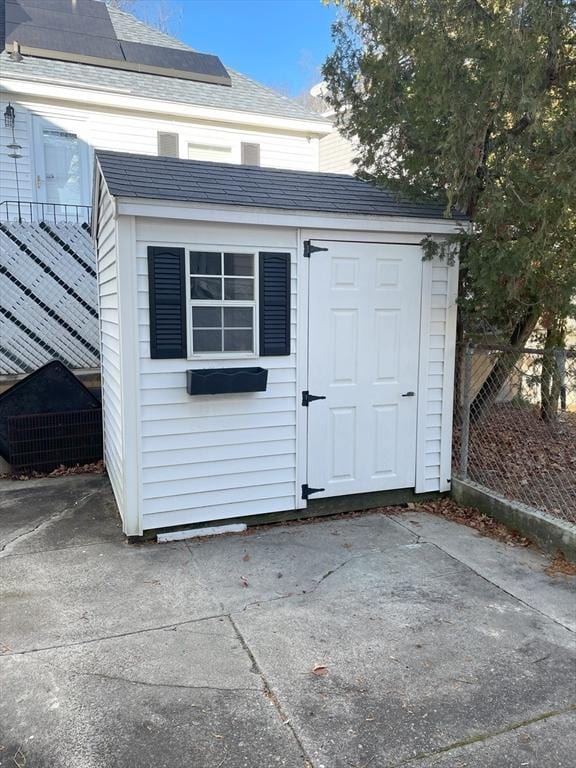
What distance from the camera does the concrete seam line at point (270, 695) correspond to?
221 centimetres

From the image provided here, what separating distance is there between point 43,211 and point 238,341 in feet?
21.8

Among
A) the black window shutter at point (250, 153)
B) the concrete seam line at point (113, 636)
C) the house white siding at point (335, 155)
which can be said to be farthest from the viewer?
the house white siding at point (335, 155)

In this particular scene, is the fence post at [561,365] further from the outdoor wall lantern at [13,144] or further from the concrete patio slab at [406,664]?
the outdoor wall lantern at [13,144]

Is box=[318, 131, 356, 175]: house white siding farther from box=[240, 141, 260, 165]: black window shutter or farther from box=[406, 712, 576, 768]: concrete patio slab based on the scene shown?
box=[406, 712, 576, 768]: concrete patio slab

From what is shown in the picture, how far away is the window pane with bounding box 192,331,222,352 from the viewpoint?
4.18 meters

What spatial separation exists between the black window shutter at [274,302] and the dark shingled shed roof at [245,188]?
401 millimetres

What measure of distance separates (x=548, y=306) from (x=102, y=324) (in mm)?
4099

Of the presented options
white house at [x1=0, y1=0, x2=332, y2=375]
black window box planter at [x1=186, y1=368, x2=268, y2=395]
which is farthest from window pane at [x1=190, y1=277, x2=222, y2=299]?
white house at [x1=0, y1=0, x2=332, y2=375]

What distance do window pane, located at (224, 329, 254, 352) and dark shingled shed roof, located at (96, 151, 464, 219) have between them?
3.03ft

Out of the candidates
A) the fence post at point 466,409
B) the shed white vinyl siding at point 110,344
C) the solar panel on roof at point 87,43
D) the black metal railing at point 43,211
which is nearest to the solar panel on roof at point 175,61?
the solar panel on roof at point 87,43

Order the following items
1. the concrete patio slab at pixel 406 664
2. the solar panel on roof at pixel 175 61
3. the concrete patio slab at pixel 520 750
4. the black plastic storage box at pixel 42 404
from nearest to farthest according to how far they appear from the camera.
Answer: the concrete patio slab at pixel 520 750, the concrete patio slab at pixel 406 664, the black plastic storage box at pixel 42 404, the solar panel on roof at pixel 175 61

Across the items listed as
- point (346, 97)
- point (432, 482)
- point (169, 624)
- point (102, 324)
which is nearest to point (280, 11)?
point (346, 97)

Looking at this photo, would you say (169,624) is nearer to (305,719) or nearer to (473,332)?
(305,719)

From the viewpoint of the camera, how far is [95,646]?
290 centimetres
